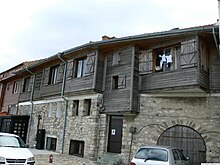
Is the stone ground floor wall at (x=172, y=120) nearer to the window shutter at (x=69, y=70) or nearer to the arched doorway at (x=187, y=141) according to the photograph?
the arched doorway at (x=187, y=141)

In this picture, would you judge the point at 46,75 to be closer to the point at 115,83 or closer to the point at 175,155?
the point at 115,83

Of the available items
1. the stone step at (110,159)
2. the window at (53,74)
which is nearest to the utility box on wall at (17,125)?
the window at (53,74)

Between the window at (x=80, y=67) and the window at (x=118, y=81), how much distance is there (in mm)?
2259

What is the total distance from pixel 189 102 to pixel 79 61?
7.83 meters

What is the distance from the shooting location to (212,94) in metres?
12.2

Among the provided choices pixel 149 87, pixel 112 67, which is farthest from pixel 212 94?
pixel 112 67

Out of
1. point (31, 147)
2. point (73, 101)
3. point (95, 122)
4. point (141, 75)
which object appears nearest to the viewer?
point (141, 75)

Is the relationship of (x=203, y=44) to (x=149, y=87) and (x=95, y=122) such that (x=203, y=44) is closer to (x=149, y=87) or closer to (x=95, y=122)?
(x=149, y=87)

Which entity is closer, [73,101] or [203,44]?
[203,44]

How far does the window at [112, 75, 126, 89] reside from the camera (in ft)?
46.3

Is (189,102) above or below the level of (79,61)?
below

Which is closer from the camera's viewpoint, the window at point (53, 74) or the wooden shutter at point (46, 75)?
the window at point (53, 74)

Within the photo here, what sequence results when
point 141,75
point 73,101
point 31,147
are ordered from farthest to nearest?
point 31,147
point 73,101
point 141,75

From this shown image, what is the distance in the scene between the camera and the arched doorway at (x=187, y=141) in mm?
11898
